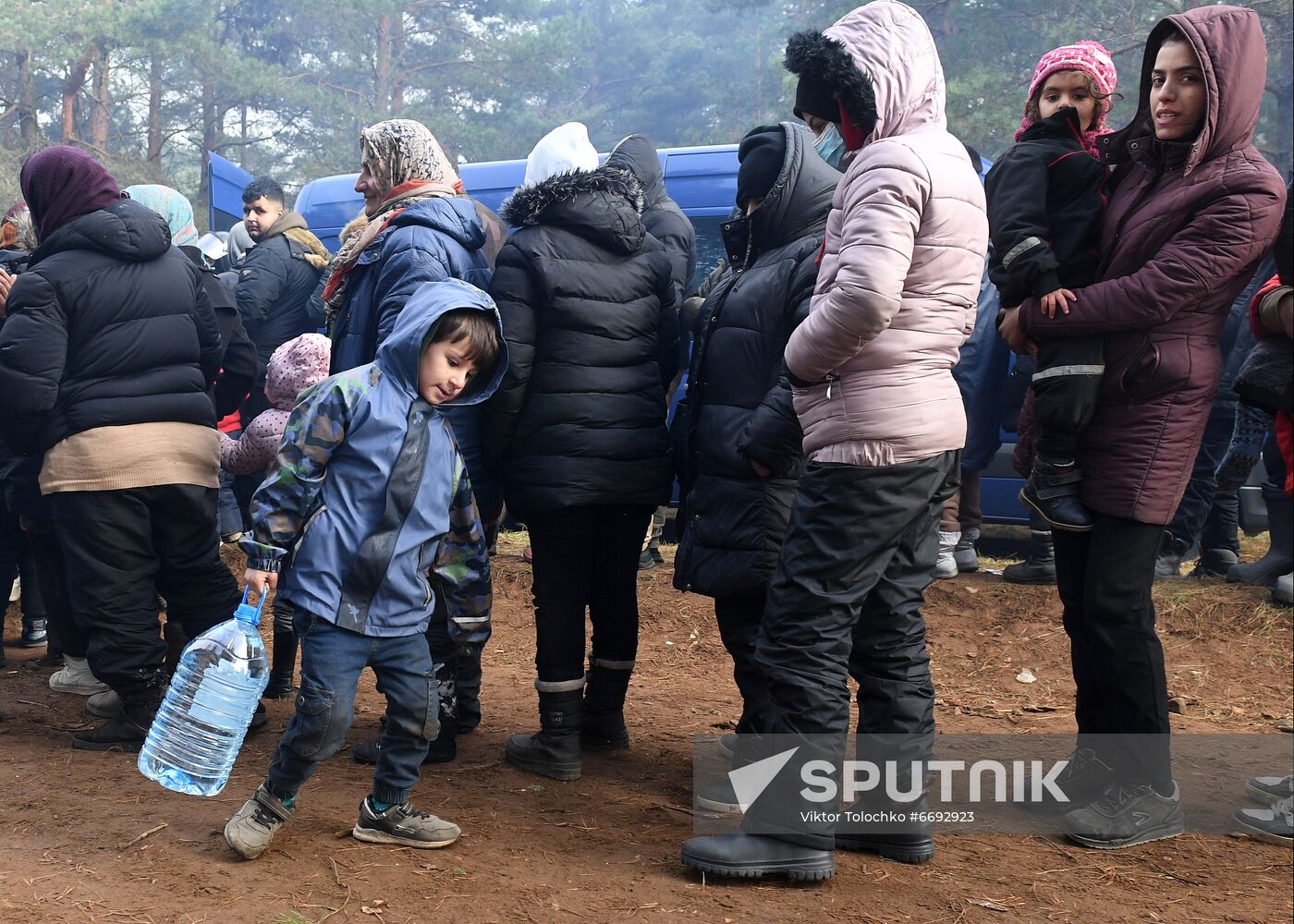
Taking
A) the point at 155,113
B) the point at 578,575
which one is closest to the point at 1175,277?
the point at 578,575

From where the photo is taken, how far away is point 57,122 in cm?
2589

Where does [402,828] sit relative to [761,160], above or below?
below

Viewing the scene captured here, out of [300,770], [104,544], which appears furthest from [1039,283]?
[104,544]

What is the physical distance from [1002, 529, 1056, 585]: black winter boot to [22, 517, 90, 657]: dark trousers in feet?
15.4

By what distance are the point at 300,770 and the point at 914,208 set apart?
2260 millimetres

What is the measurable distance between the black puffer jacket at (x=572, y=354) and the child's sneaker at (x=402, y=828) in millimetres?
1108

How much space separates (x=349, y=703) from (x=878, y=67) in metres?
2.26

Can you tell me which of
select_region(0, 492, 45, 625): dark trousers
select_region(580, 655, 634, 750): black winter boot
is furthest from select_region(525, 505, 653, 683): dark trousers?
select_region(0, 492, 45, 625): dark trousers

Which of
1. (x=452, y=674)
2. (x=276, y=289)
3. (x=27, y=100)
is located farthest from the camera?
(x=27, y=100)

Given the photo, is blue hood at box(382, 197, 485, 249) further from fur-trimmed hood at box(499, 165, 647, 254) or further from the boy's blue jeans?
the boy's blue jeans

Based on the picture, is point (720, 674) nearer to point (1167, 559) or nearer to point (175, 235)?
point (1167, 559)

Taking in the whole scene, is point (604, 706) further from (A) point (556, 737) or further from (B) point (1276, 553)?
(B) point (1276, 553)

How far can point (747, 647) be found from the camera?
403cm

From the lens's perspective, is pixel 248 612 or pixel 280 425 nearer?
pixel 248 612
